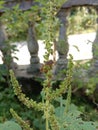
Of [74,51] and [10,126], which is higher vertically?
[10,126]

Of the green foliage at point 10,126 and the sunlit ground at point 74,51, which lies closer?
the green foliage at point 10,126

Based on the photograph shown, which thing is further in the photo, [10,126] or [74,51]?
[74,51]

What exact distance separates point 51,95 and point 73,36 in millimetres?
11456

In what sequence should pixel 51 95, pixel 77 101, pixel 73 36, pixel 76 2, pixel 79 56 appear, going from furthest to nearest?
pixel 73 36 → pixel 79 56 → pixel 77 101 → pixel 76 2 → pixel 51 95

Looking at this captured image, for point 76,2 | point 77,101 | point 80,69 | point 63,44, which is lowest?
point 77,101

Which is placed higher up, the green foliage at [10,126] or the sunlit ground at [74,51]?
the green foliage at [10,126]

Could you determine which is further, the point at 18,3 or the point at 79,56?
the point at 79,56

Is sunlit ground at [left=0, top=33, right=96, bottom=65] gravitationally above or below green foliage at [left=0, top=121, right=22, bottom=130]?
below

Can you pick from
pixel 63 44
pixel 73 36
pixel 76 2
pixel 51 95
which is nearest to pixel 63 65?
pixel 63 44

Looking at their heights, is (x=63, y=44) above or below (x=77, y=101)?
above

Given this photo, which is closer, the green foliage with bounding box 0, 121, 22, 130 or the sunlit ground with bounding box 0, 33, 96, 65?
the green foliage with bounding box 0, 121, 22, 130

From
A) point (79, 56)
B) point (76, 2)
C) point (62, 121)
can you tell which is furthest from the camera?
point (79, 56)

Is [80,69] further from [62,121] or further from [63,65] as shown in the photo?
[62,121]

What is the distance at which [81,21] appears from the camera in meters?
13.1
